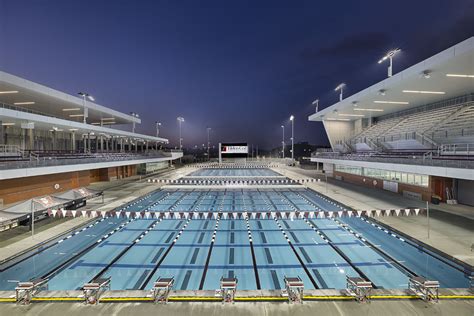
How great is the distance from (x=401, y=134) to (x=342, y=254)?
2121 centimetres

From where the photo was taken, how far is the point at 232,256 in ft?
33.6

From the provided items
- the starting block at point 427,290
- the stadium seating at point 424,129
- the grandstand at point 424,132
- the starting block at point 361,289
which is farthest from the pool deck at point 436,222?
the stadium seating at point 424,129

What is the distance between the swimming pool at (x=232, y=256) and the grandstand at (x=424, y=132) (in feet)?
21.1

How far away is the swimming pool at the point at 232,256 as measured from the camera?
8305 millimetres

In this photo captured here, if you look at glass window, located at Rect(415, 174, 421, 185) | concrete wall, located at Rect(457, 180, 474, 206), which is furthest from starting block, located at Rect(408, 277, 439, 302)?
glass window, located at Rect(415, 174, 421, 185)

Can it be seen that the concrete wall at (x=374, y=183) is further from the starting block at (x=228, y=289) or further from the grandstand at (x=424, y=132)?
the starting block at (x=228, y=289)

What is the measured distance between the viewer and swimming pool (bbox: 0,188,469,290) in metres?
8.30

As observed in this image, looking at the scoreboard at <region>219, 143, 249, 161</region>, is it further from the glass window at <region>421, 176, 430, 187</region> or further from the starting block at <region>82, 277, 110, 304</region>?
the starting block at <region>82, 277, 110, 304</region>

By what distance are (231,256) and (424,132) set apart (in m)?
22.0

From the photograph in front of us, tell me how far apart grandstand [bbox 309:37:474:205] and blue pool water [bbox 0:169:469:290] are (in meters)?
6.29

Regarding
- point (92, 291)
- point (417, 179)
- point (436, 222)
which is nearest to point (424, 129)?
point (417, 179)

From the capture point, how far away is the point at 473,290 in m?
6.46

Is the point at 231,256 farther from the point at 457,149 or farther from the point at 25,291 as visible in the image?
the point at 457,149

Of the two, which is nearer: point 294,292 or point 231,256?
point 294,292
